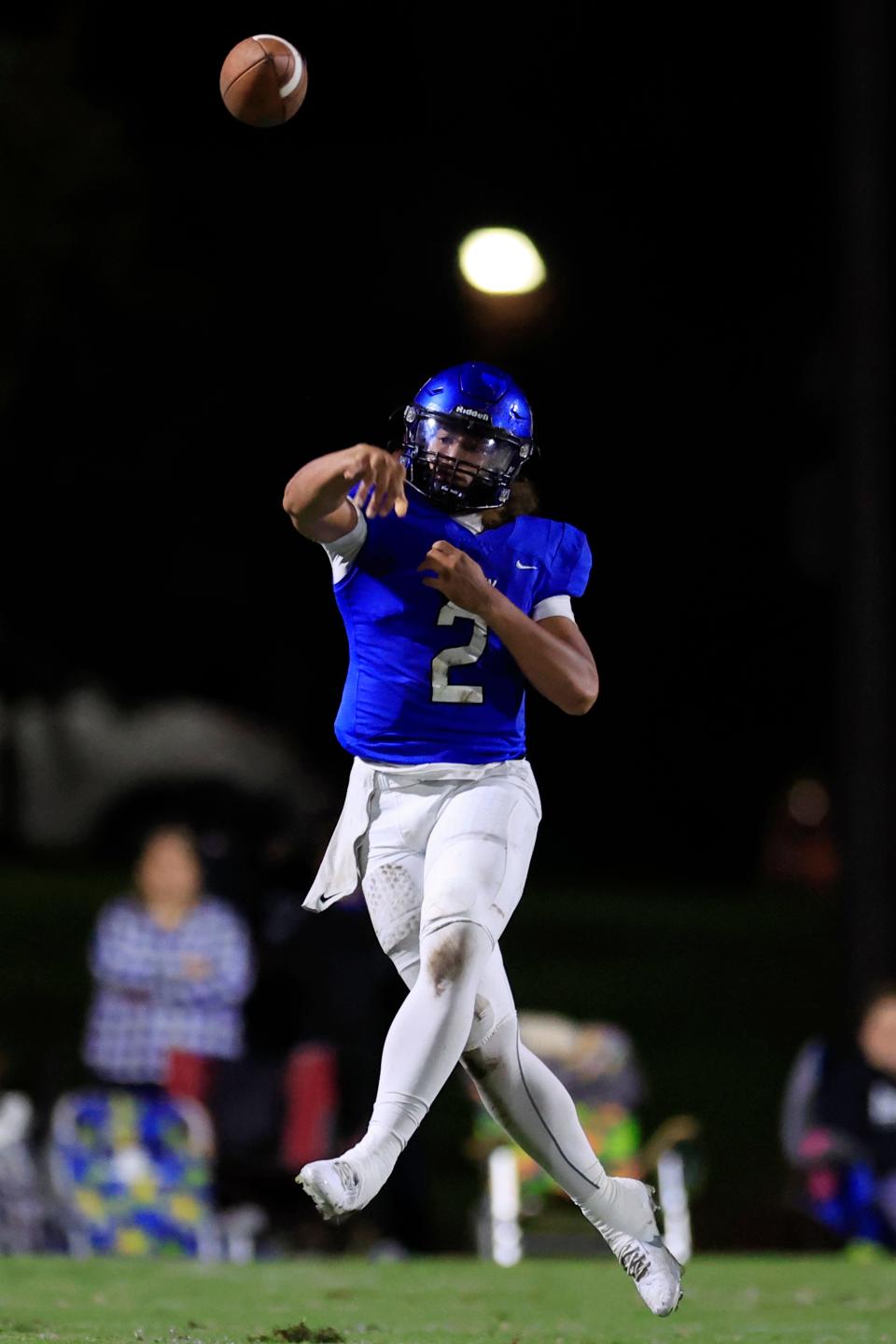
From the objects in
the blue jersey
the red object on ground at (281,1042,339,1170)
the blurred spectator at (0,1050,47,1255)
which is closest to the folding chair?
the blurred spectator at (0,1050,47,1255)

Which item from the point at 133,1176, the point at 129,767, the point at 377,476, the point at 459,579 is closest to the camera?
the point at 377,476

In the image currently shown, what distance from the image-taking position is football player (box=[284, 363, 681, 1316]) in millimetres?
5461

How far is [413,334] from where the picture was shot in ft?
63.5

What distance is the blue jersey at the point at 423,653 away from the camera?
222 inches

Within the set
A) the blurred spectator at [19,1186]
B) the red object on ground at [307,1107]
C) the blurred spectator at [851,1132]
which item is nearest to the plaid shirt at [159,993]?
the red object on ground at [307,1107]

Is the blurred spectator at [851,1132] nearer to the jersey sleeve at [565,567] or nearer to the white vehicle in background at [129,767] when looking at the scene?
the jersey sleeve at [565,567]

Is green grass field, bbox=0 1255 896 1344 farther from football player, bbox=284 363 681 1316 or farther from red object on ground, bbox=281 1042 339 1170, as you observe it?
football player, bbox=284 363 681 1316

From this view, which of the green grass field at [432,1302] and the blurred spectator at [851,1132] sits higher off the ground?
the blurred spectator at [851,1132]

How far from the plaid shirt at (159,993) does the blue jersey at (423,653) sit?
4.34 metres

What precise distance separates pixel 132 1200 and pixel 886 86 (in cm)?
646

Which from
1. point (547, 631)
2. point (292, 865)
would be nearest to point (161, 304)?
point (292, 865)

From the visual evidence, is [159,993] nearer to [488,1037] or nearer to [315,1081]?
[315,1081]

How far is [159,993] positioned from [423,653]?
4669mm

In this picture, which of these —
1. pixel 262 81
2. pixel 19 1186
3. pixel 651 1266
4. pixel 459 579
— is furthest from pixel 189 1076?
pixel 459 579
